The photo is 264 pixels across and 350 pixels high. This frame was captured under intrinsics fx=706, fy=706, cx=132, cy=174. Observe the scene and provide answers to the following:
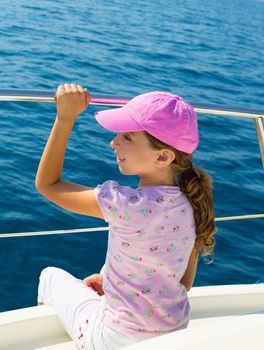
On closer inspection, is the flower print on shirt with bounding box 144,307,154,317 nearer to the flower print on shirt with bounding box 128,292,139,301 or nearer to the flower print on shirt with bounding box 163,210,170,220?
the flower print on shirt with bounding box 128,292,139,301

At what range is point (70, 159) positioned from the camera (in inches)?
204

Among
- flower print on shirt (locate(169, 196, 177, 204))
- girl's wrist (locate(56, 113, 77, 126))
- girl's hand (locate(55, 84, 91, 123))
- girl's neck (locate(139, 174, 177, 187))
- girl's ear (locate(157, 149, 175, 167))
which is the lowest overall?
flower print on shirt (locate(169, 196, 177, 204))

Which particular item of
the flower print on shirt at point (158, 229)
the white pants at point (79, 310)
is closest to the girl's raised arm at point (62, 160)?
the flower print on shirt at point (158, 229)

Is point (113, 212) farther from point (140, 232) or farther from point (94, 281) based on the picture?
point (94, 281)

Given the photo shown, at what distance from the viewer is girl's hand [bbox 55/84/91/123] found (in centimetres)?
132

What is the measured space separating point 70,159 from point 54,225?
50.8 inches

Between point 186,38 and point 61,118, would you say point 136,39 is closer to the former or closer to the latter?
point 186,38

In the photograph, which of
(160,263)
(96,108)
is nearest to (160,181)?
(160,263)

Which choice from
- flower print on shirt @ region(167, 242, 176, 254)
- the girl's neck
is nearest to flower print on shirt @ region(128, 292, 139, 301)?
flower print on shirt @ region(167, 242, 176, 254)

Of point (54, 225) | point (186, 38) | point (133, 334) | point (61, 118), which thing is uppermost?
point (61, 118)

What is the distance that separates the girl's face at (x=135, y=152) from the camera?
4.38 ft

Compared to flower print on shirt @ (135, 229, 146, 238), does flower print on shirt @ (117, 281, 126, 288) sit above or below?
below

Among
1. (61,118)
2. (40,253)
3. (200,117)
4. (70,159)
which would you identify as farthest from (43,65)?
(61,118)

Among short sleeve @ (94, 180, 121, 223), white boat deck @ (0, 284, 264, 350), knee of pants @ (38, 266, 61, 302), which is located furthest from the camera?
knee of pants @ (38, 266, 61, 302)
